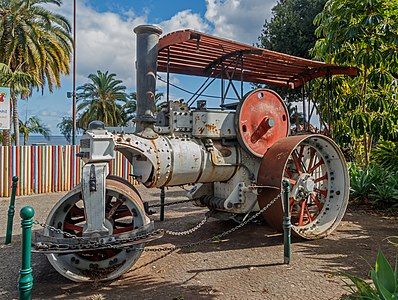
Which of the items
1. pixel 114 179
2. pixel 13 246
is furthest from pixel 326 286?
pixel 13 246

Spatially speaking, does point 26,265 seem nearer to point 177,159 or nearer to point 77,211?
point 77,211

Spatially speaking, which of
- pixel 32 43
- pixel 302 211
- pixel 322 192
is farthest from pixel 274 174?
pixel 32 43

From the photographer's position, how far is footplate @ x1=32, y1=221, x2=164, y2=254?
10.8 ft

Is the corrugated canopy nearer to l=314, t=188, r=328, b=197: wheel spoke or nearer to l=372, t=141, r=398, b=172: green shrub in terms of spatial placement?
l=314, t=188, r=328, b=197: wheel spoke

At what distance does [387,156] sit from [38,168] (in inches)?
337

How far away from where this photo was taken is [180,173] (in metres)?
4.46

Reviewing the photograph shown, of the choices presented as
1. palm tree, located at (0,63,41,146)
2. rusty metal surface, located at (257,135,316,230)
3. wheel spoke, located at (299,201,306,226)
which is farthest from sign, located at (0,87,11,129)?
wheel spoke, located at (299,201,306,226)

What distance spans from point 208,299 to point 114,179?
5.13 feet

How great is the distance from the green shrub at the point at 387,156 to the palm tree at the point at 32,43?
15.0 metres

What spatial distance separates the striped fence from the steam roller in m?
5.45

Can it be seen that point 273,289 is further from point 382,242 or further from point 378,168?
point 378,168

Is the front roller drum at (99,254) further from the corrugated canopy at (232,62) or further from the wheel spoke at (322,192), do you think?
the wheel spoke at (322,192)

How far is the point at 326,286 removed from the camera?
3.48 m

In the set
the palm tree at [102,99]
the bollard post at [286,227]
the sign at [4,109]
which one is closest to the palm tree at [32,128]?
the palm tree at [102,99]
